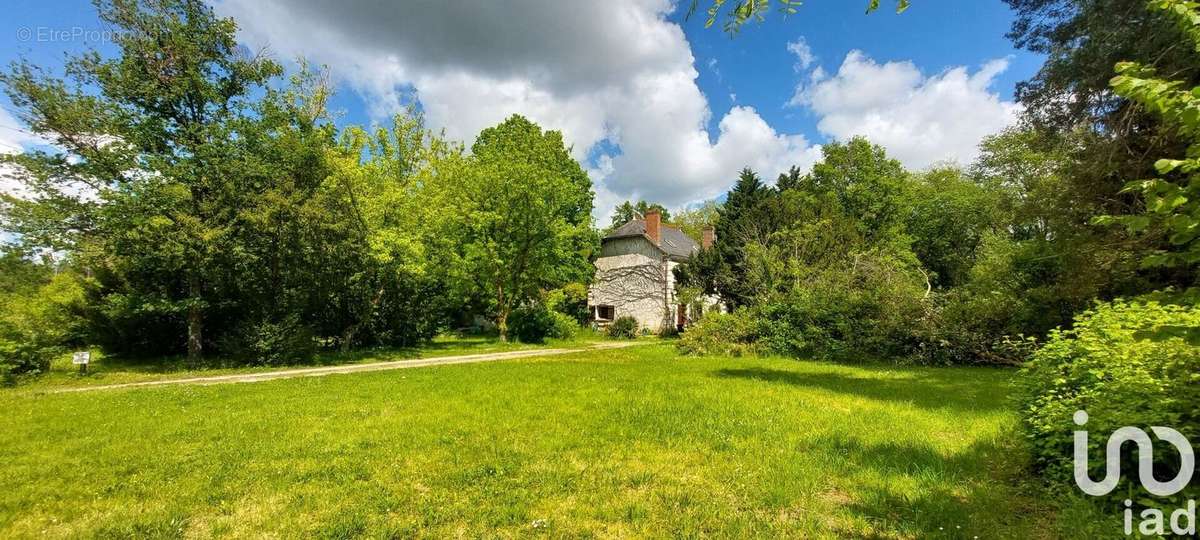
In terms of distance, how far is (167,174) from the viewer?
1507 cm

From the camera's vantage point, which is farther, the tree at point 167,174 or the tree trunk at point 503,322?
the tree trunk at point 503,322

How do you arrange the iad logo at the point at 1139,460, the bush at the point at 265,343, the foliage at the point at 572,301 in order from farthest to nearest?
the foliage at the point at 572,301 < the bush at the point at 265,343 < the iad logo at the point at 1139,460

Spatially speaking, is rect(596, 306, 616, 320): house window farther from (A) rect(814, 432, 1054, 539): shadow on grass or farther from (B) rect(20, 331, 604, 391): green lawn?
(A) rect(814, 432, 1054, 539): shadow on grass

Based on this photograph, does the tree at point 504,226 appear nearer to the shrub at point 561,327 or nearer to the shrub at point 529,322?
the shrub at point 529,322

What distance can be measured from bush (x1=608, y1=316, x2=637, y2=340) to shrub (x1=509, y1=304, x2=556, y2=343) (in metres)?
7.43

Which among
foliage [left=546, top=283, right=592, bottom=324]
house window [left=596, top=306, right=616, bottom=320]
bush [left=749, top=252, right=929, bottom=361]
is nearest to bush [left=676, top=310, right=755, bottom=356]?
bush [left=749, top=252, right=929, bottom=361]

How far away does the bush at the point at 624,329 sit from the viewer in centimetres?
3356

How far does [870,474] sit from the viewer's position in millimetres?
5098

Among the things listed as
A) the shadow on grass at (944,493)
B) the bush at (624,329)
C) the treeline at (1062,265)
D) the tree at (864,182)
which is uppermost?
the tree at (864,182)

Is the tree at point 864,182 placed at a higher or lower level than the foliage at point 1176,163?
higher

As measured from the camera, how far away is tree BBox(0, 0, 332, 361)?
47.1ft

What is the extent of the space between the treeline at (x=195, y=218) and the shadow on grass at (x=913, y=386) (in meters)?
14.3
